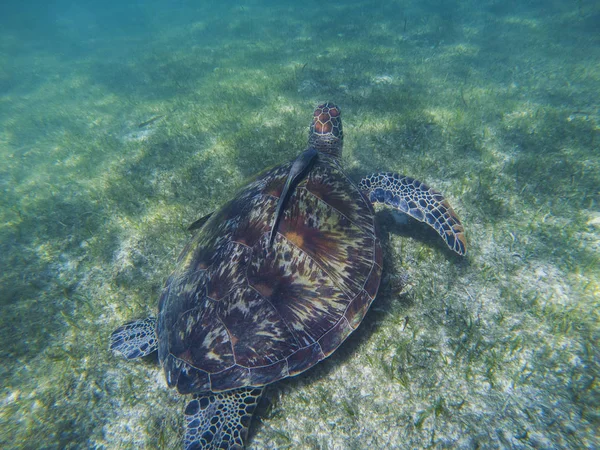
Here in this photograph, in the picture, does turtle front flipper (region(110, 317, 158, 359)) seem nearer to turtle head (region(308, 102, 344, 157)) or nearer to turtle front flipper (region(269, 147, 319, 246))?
turtle front flipper (region(269, 147, 319, 246))

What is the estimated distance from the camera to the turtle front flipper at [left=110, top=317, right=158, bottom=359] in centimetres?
273

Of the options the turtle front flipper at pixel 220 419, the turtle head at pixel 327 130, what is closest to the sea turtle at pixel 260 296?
the turtle front flipper at pixel 220 419

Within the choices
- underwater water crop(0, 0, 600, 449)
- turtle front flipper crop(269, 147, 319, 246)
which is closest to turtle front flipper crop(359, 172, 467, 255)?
underwater water crop(0, 0, 600, 449)

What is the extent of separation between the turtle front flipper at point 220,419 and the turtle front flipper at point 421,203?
259cm

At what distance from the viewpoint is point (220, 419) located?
2.29 meters

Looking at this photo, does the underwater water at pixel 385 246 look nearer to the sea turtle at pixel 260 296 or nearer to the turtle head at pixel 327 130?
the sea turtle at pixel 260 296

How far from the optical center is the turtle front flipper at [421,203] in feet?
10.4

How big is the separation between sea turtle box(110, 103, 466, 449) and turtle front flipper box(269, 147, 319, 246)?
0.04 ft

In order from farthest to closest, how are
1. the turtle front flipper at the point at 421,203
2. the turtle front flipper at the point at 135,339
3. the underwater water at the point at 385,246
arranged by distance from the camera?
the turtle front flipper at the point at 421,203 < the turtle front flipper at the point at 135,339 < the underwater water at the point at 385,246

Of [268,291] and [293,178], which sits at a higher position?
[293,178]

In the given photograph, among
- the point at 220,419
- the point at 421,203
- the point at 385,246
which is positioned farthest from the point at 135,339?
the point at 421,203

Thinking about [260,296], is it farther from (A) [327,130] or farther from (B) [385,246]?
(A) [327,130]

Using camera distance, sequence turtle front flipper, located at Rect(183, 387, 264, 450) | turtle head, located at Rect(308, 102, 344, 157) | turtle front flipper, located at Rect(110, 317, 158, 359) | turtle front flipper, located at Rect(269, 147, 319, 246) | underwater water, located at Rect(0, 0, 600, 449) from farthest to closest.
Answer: turtle head, located at Rect(308, 102, 344, 157), turtle front flipper, located at Rect(110, 317, 158, 359), turtle front flipper, located at Rect(269, 147, 319, 246), underwater water, located at Rect(0, 0, 600, 449), turtle front flipper, located at Rect(183, 387, 264, 450)

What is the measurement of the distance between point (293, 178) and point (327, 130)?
1893 mm
